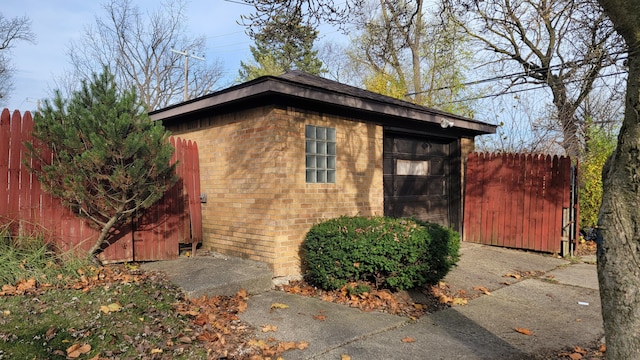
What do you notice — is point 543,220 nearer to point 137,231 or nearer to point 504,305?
point 504,305

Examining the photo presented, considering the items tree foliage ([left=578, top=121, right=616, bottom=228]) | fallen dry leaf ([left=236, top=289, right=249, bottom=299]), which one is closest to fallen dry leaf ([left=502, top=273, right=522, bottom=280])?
tree foliage ([left=578, top=121, right=616, bottom=228])

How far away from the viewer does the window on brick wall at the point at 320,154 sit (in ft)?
20.8

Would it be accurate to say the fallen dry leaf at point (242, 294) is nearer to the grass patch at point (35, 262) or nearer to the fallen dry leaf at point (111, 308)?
the fallen dry leaf at point (111, 308)

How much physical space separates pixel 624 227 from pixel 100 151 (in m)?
4.80

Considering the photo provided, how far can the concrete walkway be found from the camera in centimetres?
367

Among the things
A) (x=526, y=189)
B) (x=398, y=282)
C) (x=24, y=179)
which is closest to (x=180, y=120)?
(x=24, y=179)

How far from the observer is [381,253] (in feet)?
16.7

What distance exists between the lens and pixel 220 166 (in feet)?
22.1

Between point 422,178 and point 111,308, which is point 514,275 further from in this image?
point 111,308

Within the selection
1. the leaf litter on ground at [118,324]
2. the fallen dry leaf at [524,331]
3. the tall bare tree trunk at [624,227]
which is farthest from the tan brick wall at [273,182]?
the tall bare tree trunk at [624,227]

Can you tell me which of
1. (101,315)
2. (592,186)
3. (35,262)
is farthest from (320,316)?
(592,186)

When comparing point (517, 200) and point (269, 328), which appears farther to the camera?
point (517, 200)

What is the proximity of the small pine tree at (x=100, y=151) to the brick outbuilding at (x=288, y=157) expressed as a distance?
4.50 ft

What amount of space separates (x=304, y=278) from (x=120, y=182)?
2900 millimetres
